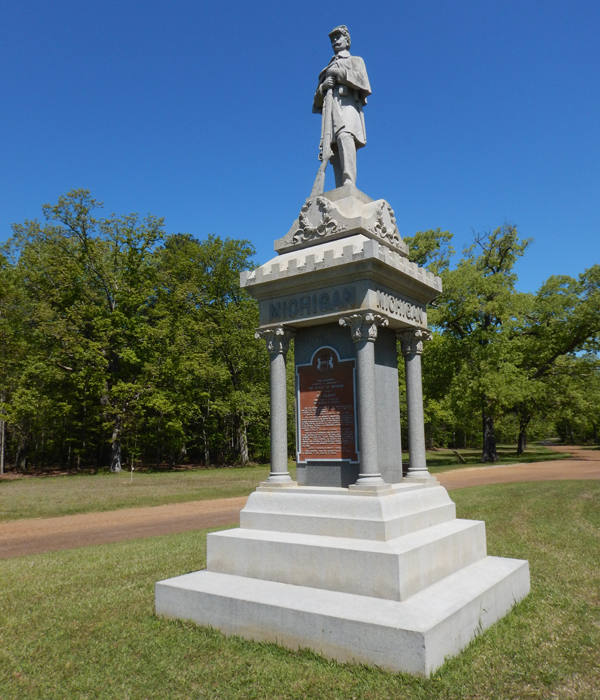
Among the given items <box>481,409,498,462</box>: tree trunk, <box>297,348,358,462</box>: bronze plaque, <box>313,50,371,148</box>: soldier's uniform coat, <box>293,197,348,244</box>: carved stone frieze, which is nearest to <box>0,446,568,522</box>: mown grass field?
<box>297,348,358,462</box>: bronze plaque

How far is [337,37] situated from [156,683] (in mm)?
8238

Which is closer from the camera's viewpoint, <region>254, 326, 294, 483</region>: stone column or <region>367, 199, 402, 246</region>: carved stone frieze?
<region>254, 326, 294, 483</region>: stone column

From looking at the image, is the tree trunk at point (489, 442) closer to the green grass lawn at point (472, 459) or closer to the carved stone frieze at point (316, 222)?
the green grass lawn at point (472, 459)

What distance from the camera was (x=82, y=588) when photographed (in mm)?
7098

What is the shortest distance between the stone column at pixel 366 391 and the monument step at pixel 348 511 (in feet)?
0.91

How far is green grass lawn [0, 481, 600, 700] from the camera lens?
409 centimetres

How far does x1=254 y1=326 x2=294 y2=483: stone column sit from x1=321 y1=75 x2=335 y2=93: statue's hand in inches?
142

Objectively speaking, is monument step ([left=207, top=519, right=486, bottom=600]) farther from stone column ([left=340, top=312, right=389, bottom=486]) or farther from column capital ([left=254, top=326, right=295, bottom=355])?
column capital ([left=254, top=326, right=295, bottom=355])

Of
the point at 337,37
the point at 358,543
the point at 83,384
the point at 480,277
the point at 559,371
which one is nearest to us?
the point at 358,543

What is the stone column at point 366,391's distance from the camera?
5.93 metres

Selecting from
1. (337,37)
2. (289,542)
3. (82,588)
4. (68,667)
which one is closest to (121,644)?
(68,667)

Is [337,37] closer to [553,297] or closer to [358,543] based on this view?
[358,543]

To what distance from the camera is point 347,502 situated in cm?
577

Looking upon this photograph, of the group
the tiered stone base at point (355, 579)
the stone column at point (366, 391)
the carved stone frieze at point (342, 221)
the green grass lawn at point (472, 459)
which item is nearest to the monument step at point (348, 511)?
the tiered stone base at point (355, 579)
